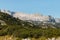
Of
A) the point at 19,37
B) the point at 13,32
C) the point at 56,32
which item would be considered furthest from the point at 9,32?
the point at 56,32

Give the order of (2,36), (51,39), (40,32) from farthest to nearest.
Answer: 1. (2,36)
2. (40,32)
3. (51,39)

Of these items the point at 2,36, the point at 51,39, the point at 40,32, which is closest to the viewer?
the point at 51,39

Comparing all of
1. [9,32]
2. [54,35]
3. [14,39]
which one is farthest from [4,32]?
[54,35]

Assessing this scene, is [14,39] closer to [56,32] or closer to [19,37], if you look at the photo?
[19,37]

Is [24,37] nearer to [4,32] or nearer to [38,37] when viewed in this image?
[38,37]

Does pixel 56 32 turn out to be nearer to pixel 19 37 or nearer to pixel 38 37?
pixel 38 37

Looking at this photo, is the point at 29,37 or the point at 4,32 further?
the point at 4,32

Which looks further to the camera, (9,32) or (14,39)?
(9,32)

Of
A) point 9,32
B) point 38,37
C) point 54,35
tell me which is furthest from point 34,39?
point 9,32
